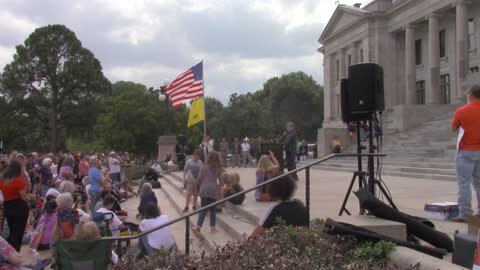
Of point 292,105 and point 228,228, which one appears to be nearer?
point 228,228

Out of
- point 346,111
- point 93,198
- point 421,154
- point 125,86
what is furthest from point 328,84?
point 125,86

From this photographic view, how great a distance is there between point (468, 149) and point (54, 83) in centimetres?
Answer: 5691

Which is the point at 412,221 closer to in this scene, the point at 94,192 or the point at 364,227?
the point at 364,227

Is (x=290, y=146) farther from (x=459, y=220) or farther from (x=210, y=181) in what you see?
(x=459, y=220)

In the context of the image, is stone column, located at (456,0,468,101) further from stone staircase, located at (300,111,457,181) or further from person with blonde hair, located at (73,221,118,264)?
person with blonde hair, located at (73,221,118,264)

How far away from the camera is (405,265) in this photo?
13.5 feet

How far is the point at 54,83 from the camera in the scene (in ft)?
190

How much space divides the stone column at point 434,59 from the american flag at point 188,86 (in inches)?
809

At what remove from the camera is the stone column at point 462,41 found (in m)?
30.4

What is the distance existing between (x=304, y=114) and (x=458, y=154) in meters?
76.3

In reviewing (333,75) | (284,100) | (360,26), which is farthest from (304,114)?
(360,26)

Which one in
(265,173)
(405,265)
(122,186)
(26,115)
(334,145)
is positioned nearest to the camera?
(405,265)

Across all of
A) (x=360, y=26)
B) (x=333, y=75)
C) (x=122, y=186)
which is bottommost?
(x=122, y=186)

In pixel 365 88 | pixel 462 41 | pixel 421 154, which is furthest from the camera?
pixel 462 41
